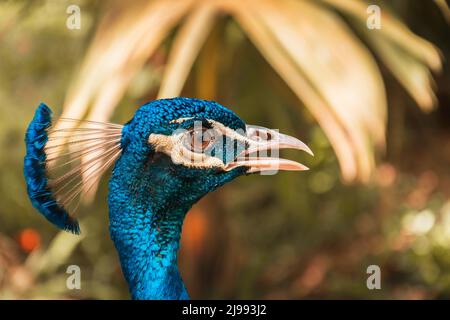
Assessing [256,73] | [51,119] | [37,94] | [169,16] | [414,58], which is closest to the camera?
[51,119]

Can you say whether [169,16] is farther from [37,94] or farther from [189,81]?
[37,94]

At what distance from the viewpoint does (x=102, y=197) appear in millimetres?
3062

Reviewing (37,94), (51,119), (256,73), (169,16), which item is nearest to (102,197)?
(37,94)

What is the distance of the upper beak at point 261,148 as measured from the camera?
1.26 meters

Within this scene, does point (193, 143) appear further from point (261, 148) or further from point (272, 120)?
point (272, 120)

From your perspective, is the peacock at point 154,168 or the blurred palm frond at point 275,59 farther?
the blurred palm frond at point 275,59

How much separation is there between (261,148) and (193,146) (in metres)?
0.12

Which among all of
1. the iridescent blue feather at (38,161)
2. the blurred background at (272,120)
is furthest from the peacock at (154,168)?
the blurred background at (272,120)

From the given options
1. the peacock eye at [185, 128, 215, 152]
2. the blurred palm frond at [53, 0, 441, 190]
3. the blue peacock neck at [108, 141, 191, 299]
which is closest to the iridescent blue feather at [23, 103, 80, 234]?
the blue peacock neck at [108, 141, 191, 299]

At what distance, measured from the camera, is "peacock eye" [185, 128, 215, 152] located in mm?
1252

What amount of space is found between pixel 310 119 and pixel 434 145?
76cm

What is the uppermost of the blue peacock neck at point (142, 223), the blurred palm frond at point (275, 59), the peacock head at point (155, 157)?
the blurred palm frond at point (275, 59)

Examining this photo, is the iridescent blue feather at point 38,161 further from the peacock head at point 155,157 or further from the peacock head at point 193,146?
the peacock head at point 193,146

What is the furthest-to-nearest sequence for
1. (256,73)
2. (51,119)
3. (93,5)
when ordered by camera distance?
(256,73) → (93,5) → (51,119)
